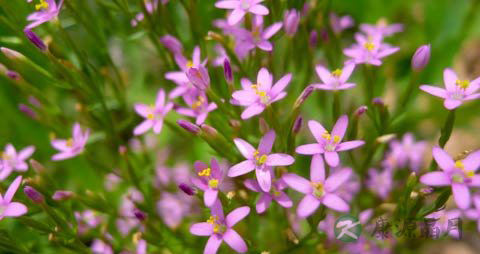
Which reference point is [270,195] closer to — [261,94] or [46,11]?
[261,94]

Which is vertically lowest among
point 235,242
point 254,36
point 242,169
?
point 235,242

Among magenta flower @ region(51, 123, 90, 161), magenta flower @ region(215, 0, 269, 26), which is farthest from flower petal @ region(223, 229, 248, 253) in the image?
magenta flower @ region(51, 123, 90, 161)

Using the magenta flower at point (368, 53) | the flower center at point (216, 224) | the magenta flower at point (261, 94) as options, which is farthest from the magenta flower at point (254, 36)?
the flower center at point (216, 224)

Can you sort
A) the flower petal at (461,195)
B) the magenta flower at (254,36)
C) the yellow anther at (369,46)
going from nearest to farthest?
the flower petal at (461,195), the magenta flower at (254,36), the yellow anther at (369,46)

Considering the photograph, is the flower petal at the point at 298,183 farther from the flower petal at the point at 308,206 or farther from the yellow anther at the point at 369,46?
the yellow anther at the point at 369,46

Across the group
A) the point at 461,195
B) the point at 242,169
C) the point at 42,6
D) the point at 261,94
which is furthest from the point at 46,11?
the point at 461,195
